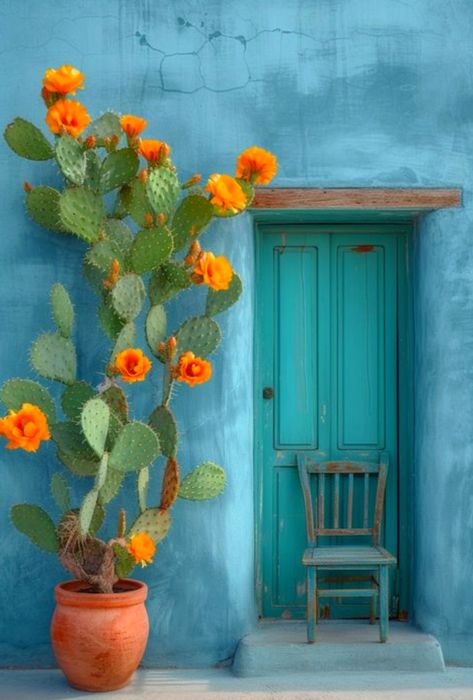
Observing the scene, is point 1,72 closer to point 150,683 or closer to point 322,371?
point 322,371

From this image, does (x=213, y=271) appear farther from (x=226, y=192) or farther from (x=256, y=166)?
(x=256, y=166)

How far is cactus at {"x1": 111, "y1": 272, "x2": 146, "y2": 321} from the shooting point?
4.75m

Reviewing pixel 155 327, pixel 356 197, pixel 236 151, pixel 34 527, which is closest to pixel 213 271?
pixel 155 327

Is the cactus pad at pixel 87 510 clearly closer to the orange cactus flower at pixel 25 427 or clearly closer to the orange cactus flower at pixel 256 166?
the orange cactus flower at pixel 25 427

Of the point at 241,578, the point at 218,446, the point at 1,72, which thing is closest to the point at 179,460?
the point at 218,446

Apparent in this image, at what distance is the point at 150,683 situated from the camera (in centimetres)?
503

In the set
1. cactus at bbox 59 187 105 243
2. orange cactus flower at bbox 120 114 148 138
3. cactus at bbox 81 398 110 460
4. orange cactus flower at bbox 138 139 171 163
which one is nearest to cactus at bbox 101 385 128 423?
cactus at bbox 81 398 110 460

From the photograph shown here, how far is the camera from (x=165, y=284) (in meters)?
5.03

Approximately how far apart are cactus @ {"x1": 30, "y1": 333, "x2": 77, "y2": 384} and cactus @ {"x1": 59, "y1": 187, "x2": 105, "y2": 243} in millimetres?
473

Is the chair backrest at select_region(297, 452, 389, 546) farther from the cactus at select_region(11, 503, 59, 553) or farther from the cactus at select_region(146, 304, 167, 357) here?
the cactus at select_region(11, 503, 59, 553)

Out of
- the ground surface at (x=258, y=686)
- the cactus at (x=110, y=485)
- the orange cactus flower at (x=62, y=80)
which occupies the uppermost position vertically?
the orange cactus flower at (x=62, y=80)

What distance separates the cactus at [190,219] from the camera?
16.3 feet

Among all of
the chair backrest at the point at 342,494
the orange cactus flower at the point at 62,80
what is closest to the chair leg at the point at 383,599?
the chair backrest at the point at 342,494

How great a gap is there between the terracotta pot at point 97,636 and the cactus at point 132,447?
0.60 meters
